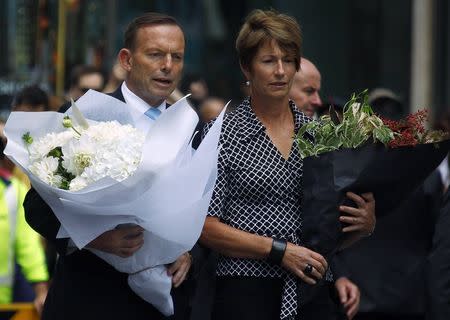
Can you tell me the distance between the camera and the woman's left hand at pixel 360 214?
546 centimetres

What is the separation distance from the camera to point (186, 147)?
5.16 meters

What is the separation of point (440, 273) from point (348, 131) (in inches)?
30.8

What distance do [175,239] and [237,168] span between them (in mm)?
532

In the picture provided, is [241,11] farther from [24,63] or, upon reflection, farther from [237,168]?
[237,168]

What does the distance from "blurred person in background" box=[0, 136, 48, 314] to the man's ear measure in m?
1.71

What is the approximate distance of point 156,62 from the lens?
219 inches

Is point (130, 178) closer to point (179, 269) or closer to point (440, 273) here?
point (179, 269)

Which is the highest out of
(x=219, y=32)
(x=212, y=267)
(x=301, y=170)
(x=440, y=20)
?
(x=301, y=170)

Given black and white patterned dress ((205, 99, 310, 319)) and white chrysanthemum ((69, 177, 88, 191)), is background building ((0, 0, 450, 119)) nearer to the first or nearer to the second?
black and white patterned dress ((205, 99, 310, 319))

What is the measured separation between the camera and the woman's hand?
5.39 meters

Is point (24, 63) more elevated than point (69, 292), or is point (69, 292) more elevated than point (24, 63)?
point (69, 292)

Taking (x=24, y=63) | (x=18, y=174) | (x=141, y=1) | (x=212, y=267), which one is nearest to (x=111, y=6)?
(x=141, y=1)

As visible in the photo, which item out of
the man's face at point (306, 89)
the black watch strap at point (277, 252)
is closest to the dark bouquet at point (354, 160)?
the black watch strap at point (277, 252)

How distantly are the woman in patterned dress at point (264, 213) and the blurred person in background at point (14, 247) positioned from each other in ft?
6.55
